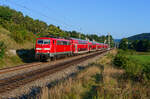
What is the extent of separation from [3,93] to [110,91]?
492cm

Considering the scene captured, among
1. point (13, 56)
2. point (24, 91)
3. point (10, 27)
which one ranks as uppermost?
point (10, 27)

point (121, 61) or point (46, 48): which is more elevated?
point (46, 48)

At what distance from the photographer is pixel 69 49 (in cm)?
2614

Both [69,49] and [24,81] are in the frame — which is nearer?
[24,81]

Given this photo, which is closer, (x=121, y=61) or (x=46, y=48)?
(x=121, y=61)

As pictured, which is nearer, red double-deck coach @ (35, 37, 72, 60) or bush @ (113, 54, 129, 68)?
bush @ (113, 54, 129, 68)

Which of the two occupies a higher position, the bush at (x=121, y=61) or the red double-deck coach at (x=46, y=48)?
the red double-deck coach at (x=46, y=48)

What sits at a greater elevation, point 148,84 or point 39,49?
point 39,49

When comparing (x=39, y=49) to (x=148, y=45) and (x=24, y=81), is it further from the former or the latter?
(x=148, y=45)

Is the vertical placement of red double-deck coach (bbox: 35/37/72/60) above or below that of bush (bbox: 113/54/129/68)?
above

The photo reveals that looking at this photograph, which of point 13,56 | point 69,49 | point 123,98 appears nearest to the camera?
point 123,98

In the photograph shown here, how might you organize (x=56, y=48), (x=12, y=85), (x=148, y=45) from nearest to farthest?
1. (x=12, y=85)
2. (x=56, y=48)
3. (x=148, y=45)

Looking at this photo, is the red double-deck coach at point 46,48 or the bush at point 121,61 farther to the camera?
the red double-deck coach at point 46,48

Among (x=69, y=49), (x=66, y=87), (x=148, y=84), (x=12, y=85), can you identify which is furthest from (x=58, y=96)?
(x=69, y=49)
